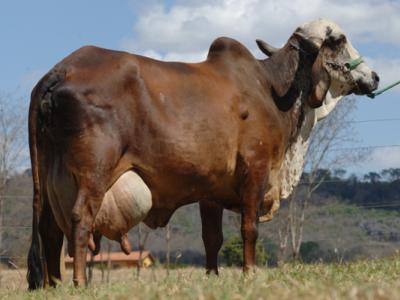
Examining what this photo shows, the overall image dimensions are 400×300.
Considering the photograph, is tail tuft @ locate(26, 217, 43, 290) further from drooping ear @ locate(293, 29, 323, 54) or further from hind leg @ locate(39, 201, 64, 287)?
drooping ear @ locate(293, 29, 323, 54)

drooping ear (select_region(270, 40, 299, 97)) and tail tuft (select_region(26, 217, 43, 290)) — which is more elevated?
drooping ear (select_region(270, 40, 299, 97))

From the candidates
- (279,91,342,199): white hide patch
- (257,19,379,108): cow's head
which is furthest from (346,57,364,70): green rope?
(279,91,342,199): white hide patch

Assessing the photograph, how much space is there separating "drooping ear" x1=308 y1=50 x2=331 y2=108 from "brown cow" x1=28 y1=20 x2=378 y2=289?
2cm

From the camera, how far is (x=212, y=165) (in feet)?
29.9

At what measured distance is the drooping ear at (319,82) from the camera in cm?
1059

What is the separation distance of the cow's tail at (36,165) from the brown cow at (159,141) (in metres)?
0.01

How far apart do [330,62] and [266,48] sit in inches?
30.7

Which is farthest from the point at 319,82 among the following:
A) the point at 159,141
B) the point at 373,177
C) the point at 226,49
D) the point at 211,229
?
the point at 373,177

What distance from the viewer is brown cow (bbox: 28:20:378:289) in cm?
816

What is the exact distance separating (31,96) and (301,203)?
2906 cm

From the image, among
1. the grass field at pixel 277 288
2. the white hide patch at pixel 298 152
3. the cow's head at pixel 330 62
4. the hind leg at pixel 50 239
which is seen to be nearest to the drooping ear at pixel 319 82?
the cow's head at pixel 330 62

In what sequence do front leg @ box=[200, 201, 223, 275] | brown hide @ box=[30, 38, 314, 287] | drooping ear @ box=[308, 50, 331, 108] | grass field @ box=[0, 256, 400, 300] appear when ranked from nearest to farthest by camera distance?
grass field @ box=[0, 256, 400, 300] < brown hide @ box=[30, 38, 314, 287] < front leg @ box=[200, 201, 223, 275] < drooping ear @ box=[308, 50, 331, 108]

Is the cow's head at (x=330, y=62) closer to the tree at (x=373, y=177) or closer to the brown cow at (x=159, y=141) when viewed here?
the brown cow at (x=159, y=141)

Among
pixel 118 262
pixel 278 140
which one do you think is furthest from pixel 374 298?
pixel 118 262
